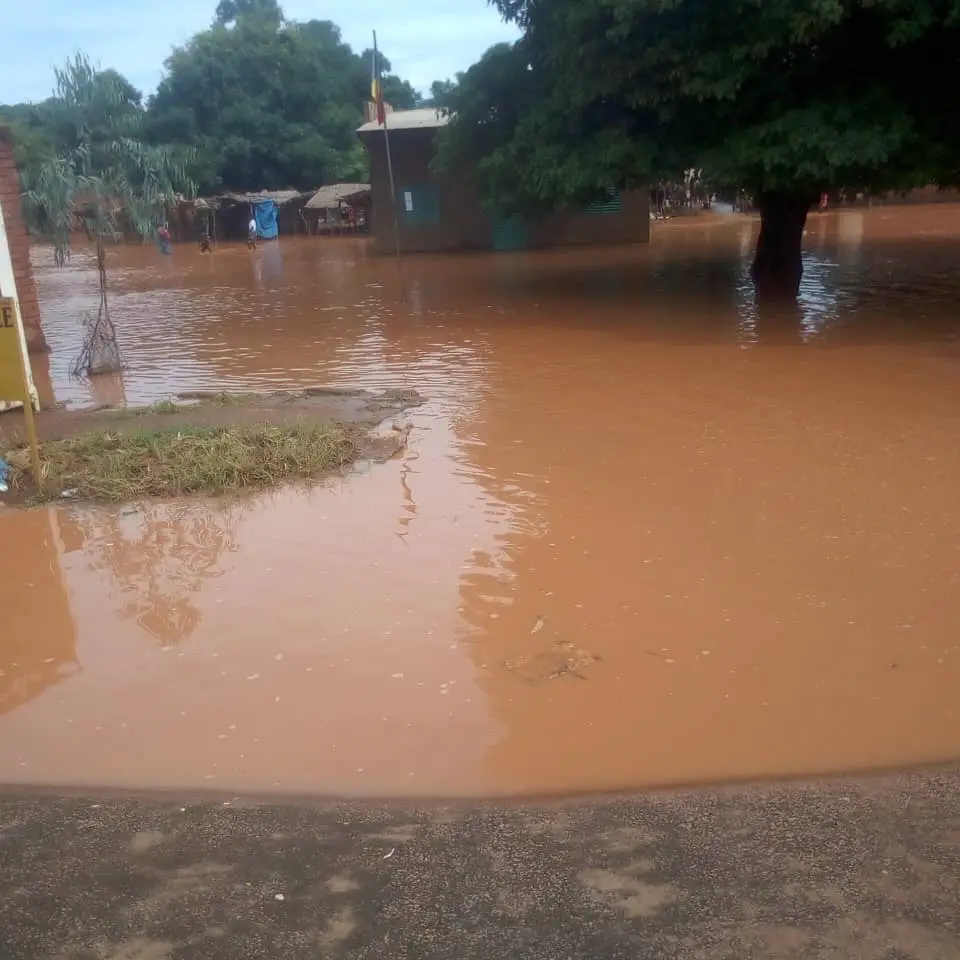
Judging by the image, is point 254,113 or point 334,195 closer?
point 334,195

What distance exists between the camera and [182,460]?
24.4ft

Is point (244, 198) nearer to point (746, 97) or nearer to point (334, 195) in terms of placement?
point (334, 195)

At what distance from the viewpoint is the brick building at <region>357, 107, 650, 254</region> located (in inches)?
1046

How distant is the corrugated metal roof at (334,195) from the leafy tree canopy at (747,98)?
23.8m

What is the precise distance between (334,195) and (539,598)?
3510cm

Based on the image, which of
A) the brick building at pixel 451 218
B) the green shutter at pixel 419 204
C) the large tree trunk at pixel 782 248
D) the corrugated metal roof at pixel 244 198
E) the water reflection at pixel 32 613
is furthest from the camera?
the corrugated metal roof at pixel 244 198

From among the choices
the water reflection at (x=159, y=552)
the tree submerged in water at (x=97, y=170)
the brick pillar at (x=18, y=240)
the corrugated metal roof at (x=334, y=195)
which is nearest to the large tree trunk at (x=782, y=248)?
the tree submerged in water at (x=97, y=170)

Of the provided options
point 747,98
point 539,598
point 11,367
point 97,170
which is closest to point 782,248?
point 747,98

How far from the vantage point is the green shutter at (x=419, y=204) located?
1052 inches

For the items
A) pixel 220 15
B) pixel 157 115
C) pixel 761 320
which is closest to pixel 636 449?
pixel 761 320

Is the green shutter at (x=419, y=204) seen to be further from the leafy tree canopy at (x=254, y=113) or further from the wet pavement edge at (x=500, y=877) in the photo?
the wet pavement edge at (x=500, y=877)

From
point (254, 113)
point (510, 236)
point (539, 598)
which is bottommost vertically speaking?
point (539, 598)

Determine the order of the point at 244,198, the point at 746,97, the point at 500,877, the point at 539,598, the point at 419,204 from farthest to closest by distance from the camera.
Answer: the point at 244,198
the point at 419,204
the point at 746,97
the point at 539,598
the point at 500,877

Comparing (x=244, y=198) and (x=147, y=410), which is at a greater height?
(x=244, y=198)
